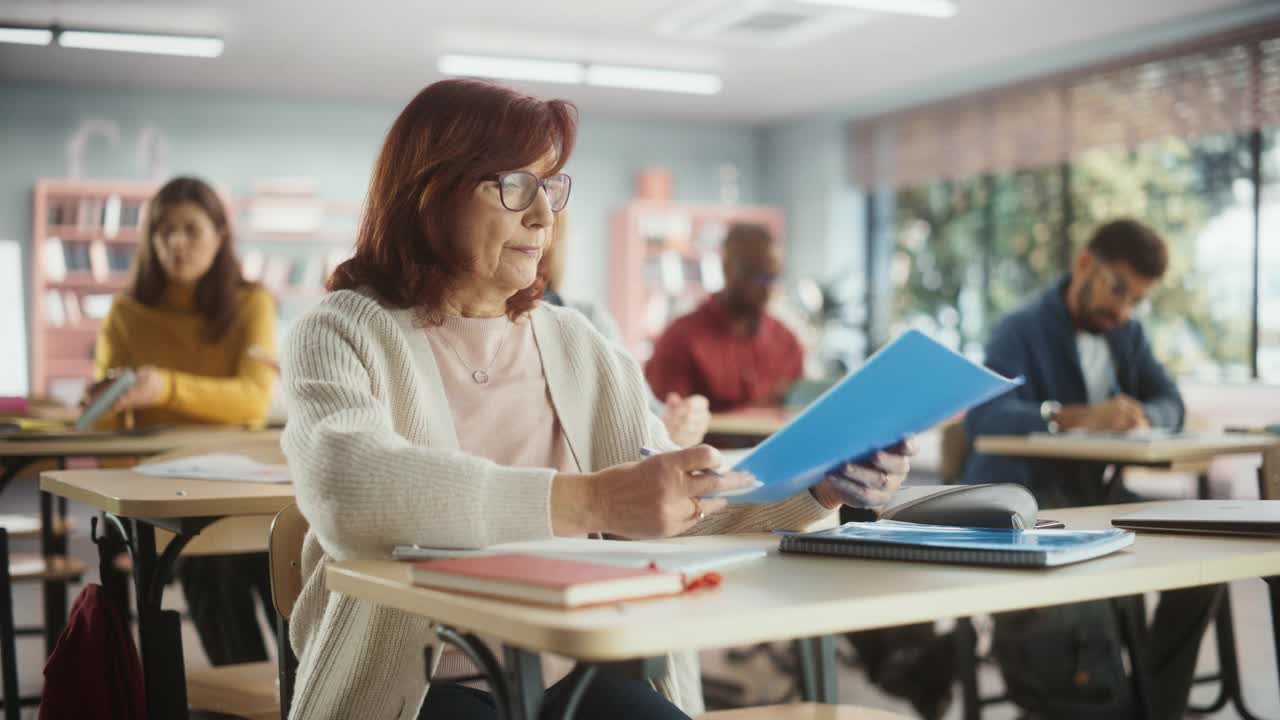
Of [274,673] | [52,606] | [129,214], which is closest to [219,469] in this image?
[274,673]

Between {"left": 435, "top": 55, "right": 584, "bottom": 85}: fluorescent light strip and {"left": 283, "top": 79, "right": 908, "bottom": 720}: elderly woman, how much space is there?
657 centimetres

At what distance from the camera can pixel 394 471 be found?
112cm

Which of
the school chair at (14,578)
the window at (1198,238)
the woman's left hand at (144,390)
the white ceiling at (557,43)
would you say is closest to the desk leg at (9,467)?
the school chair at (14,578)

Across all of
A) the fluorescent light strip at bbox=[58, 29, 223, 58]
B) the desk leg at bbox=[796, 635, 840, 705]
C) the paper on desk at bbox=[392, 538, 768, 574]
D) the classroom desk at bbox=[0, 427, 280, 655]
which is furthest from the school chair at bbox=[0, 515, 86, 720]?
the fluorescent light strip at bbox=[58, 29, 223, 58]

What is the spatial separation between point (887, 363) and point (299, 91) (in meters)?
8.70

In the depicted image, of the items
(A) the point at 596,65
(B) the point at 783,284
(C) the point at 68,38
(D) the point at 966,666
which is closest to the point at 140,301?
(D) the point at 966,666

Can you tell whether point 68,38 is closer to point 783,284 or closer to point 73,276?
point 73,276

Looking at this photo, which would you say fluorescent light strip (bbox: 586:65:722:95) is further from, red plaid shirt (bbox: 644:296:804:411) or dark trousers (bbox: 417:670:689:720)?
dark trousers (bbox: 417:670:689:720)

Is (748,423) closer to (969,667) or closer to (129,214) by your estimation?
(969,667)

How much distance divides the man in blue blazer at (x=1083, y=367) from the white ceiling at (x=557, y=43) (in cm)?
331

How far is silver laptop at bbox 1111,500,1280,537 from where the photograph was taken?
1.33 m

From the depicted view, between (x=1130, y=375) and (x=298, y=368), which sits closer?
(x=298, y=368)

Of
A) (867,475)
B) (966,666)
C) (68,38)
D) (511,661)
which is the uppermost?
(68,38)

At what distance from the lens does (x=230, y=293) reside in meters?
3.43
